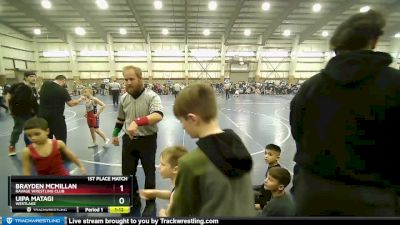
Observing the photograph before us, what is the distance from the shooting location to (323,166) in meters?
1.32

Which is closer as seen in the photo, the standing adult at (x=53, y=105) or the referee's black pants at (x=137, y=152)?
the referee's black pants at (x=137, y=152)

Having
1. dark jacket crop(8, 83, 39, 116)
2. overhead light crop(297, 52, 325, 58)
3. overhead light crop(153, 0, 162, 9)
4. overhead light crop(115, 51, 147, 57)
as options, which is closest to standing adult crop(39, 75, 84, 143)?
dark jacket crop(8, 83, 39, 116)

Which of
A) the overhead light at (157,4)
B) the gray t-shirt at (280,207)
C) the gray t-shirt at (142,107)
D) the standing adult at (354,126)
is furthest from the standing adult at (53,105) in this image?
the overhead light at (157,4)

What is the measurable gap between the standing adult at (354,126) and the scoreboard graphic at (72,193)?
1.17 m

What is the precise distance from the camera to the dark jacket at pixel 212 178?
1.13m

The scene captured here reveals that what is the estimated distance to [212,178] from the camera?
1.13 m

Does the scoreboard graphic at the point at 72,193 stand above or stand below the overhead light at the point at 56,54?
below

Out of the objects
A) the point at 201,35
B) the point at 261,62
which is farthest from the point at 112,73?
the point at 261,62

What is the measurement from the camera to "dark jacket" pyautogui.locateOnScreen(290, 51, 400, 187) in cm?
120

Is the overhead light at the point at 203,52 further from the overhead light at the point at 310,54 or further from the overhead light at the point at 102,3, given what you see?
the overhead light at the point at 102,3

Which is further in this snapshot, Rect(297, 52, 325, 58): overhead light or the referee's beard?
Rect(297, 52, 325, 58): overhead light

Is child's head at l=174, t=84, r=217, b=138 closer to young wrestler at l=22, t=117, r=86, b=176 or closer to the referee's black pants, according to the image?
young wrestler at l=22, t=117, r=86, b=176
